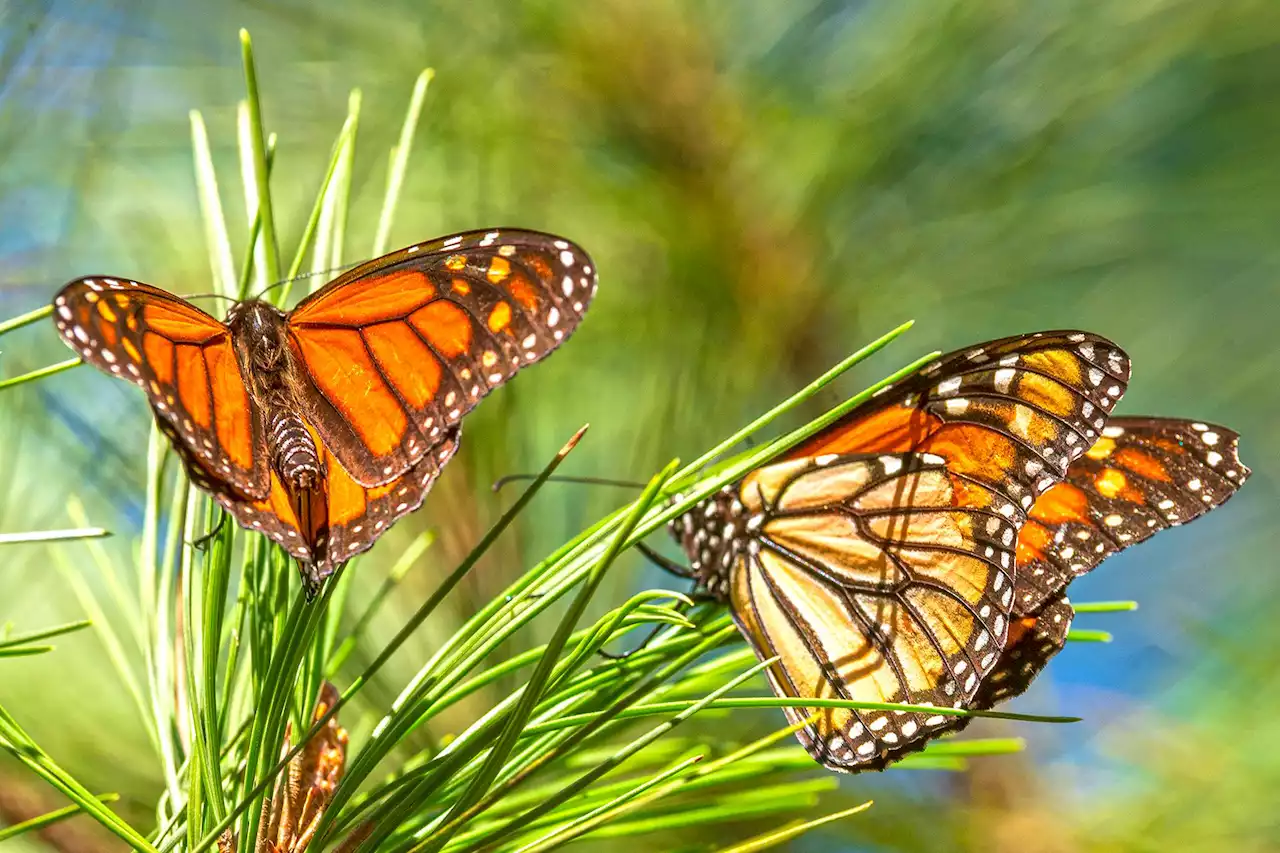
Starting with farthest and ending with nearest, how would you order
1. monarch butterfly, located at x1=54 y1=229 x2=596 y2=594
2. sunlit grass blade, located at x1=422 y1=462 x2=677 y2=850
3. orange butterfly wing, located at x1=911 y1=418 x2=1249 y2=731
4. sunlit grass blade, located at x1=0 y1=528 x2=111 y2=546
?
1. orange butterfly wing, located at x1=911 y1=418 x2=1249 y2=731
2. monarch butterfly, located at x1=54 y1=229 x2=596 y2=594
3. sunlit grass blade, located at x1=0 y1=528 x2=111 y2=546
4. sunlit grass blade, located at x1=422 y1=462 x2=677 y2=850

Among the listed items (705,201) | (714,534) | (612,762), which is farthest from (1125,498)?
(612,762)

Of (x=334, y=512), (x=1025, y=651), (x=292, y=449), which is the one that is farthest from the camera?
(x=1025, y=651)

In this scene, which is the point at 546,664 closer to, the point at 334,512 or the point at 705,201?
the point at 334,512

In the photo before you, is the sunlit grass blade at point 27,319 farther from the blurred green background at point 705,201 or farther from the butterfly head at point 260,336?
the blurred green background at point 705,201

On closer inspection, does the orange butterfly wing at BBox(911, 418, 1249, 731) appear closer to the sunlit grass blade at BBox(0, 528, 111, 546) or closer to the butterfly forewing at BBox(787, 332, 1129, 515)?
the butterfly forewing at BBox(787, 332, 1129, 515)

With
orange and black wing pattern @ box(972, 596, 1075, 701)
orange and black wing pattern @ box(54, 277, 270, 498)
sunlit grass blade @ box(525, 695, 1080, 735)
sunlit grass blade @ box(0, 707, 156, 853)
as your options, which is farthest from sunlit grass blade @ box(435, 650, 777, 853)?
orange and black wing pattern @ box(972, 596, 1075, 701)

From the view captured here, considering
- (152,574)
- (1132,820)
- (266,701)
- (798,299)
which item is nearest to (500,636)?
(266,701)

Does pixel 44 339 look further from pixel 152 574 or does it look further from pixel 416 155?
pixel 152 574

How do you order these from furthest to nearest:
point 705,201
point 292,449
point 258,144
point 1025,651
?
point 705,201 → point 1025,651 → point 292,449 → point 258,144
